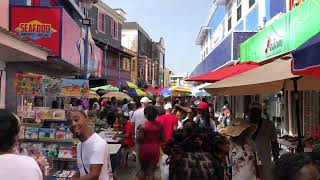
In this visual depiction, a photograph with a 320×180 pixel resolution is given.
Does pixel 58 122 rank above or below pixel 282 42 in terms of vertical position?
below

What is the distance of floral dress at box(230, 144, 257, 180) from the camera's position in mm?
5852

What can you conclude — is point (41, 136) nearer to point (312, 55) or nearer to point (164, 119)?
point (164, 119)

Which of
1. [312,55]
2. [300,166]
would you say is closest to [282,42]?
[312,55]

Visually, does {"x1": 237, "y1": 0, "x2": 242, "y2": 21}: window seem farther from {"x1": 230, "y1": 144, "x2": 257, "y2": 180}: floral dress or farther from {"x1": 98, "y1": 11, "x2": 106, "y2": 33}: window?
{"x1": 230, "y1": 144, "x2": 257, "y2": 180}: floral dress

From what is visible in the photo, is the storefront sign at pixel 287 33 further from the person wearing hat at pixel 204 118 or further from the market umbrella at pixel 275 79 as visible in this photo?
the person wearing hat at pixel 204 118

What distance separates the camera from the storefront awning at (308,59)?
4.20 meters

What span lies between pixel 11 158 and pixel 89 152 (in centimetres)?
139

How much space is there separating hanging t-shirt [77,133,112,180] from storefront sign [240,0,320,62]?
12.9 ft

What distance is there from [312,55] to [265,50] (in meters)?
9.16

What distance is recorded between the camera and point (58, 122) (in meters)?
8.26

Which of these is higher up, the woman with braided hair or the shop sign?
the shop sign

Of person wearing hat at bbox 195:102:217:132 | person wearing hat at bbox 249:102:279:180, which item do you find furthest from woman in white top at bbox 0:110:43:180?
person wearing hat at bbox 195:102:217:132

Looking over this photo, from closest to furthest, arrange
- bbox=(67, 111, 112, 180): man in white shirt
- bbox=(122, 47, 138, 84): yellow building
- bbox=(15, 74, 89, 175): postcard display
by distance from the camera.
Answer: bbox=(67, 111, 112, 180): man in white shirt → bbox=(15, 74, 89, 175): postcard display → bbox=(122, 47, 138, 84): yellow building

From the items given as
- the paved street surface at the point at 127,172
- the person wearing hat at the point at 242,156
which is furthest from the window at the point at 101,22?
the person wearing hat at the point at 242,156
